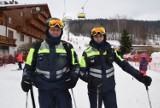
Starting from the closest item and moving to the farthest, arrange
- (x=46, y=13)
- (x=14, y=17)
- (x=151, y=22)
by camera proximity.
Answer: (x=14, y=17) < (x=46, y=13) < (x=151, y=22)

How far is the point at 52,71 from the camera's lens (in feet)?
12.3

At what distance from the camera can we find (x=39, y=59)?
381 centimetres

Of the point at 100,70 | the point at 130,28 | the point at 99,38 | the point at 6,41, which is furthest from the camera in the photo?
the point at 130,28

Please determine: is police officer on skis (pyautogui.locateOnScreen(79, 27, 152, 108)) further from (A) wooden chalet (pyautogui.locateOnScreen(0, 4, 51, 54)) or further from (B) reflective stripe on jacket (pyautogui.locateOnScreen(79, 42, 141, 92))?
(A) wooden chalet (pyautogui.locateOnScreen(0, 4, 51, 54))

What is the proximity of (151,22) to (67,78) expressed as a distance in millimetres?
134175

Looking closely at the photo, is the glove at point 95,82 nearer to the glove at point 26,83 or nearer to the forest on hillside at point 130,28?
the glove at point 26,83

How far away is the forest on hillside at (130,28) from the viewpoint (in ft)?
327

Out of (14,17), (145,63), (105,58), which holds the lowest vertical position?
(145,63)

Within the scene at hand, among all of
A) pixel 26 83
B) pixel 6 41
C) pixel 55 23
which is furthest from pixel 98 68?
pixel 6 41

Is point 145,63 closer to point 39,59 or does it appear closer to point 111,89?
point 111,89

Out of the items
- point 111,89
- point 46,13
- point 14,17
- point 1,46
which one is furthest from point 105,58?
point 46,13

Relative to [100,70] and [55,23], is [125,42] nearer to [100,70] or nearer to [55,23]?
[100,70]

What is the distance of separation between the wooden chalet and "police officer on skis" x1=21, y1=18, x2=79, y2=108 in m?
28.7

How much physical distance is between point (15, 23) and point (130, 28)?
7242cm
